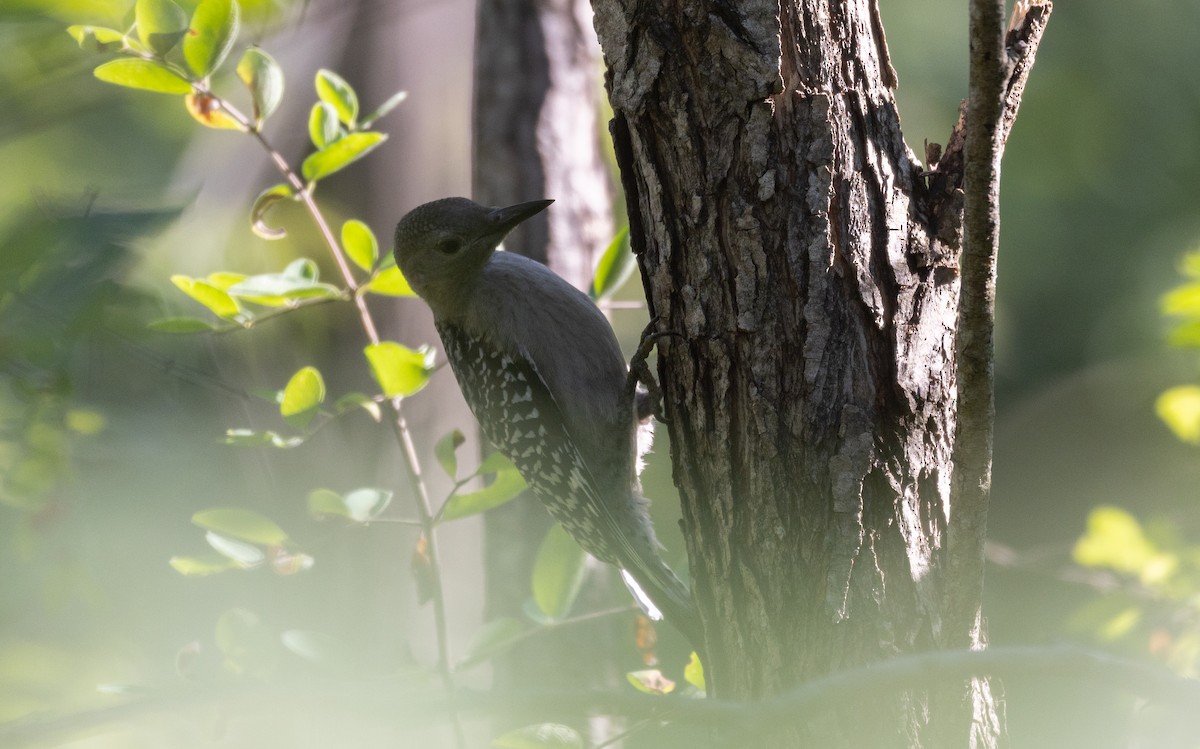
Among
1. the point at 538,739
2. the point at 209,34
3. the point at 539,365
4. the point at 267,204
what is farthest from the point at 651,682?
the point at 209,34

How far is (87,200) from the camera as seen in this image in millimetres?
2404

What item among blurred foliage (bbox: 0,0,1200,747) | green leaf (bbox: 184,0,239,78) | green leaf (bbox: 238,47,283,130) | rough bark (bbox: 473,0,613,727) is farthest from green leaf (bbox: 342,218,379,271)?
rough bark (bbox: 473,0,613,727)

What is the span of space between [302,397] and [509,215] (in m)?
0.92

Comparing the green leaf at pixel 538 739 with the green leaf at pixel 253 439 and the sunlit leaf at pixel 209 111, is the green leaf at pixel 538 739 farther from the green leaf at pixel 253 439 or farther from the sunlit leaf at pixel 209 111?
the sunlit leaf at pixel 209 111

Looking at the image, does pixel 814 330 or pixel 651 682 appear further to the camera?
pixel 651 682

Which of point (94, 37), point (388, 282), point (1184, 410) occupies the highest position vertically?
point (1184, 410)

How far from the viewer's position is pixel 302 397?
216cm

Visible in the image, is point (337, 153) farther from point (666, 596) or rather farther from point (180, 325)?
point (666, 596)

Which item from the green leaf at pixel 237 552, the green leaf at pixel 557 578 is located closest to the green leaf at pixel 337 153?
the green leaf at pixel 237 552

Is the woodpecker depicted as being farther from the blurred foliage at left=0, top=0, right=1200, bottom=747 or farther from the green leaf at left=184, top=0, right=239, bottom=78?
the green leaf at left=184, top=0, right=239, bottom=78

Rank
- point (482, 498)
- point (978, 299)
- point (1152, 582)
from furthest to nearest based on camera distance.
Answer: point (1152, 582), point (482, 498), point (978, 299)

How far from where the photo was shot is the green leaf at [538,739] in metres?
2.18

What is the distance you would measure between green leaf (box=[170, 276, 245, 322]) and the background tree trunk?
110cm

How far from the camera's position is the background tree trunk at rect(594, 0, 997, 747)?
61.5 inches
